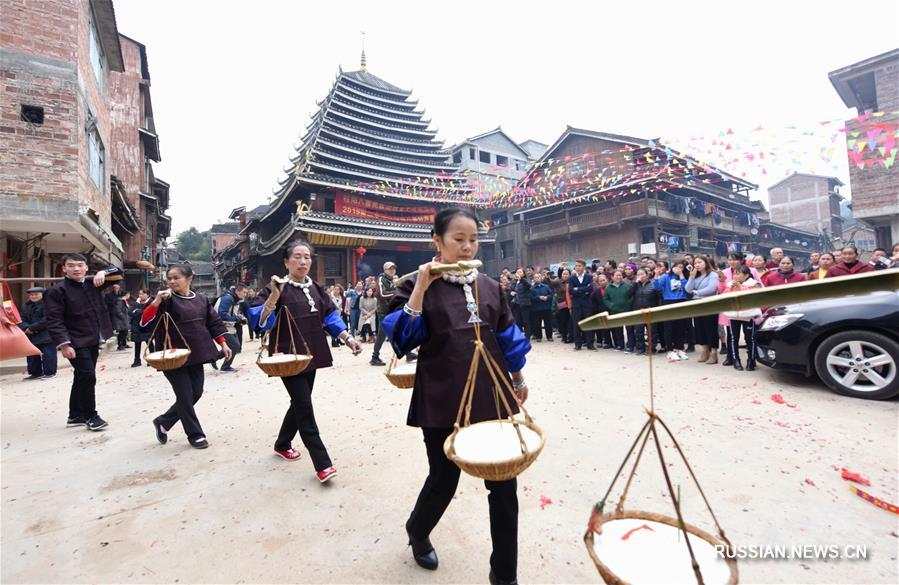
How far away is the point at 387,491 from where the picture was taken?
2.83m

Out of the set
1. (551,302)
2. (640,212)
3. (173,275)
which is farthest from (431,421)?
(640,212)

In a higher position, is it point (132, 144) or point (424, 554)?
point (132, 144)

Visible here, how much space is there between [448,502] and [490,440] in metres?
0.47

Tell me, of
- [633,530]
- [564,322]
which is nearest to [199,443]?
[633,530]

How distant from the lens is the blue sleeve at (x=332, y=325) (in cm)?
348

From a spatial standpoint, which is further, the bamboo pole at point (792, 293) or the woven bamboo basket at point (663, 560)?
the woven bamboo basket at point (663, 560)

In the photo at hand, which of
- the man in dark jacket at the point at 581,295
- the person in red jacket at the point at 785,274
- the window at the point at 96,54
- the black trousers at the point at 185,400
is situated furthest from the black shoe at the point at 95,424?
the window at the point at 96,54

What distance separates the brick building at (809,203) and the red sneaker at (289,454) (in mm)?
41844

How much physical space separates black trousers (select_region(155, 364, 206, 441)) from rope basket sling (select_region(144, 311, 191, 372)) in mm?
139

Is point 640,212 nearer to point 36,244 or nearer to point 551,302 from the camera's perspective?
point 551,302

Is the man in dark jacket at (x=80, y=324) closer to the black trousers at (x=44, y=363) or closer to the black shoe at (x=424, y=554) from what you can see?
the black shoe at (x=424, y=554)

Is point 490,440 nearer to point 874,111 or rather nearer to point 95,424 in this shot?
point 95,424

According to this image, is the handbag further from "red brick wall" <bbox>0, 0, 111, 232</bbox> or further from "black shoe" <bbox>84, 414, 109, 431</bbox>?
"red brick wall" <bbox>0, 0, 111, 232</bbox>

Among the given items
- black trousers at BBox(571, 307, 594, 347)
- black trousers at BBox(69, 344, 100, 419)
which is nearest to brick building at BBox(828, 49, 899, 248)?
black trousers at BBox(571, 307, 594, 347)
